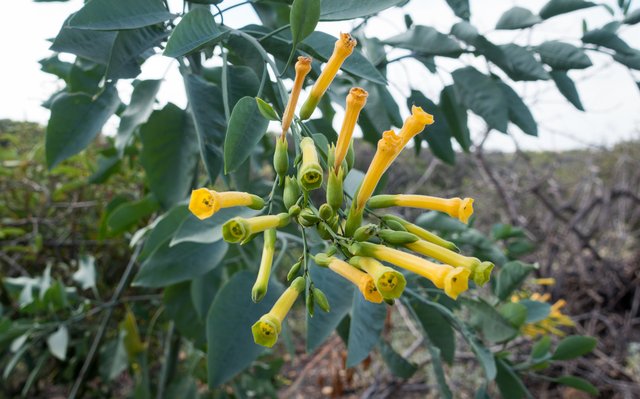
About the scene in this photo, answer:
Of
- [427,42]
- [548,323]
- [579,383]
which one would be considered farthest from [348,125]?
[548,323]

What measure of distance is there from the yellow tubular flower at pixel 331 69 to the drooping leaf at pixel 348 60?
72 millimetres

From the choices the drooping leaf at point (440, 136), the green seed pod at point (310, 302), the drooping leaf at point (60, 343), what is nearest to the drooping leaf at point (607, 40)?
the drooping leaf at point (440, 136)

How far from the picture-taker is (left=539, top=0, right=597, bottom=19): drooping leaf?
84 cm

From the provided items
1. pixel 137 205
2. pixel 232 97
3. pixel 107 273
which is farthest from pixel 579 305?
pixel 232 97

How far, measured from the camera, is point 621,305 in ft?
10.2

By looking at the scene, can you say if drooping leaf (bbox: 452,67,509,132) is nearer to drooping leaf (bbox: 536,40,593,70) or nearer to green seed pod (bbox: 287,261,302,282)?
drooping leaf (bbox: 536,40,593,70)

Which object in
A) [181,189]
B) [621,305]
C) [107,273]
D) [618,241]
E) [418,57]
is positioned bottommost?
[621,305]

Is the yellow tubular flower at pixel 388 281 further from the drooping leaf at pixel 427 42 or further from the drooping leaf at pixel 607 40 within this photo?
the drooping leaf at pixel 607 40

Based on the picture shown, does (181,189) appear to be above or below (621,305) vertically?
above

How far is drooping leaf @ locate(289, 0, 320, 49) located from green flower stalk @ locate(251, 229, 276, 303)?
0.20 m

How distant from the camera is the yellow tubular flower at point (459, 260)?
361 mm

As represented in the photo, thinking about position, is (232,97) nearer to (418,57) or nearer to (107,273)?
(418,57)

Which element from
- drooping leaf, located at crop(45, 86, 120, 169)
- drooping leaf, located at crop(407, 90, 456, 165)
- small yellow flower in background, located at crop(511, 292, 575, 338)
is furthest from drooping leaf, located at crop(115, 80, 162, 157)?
small yellow flower in background, located at crop(511, 292, 575, 338)

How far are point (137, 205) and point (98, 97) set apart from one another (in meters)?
0.35
